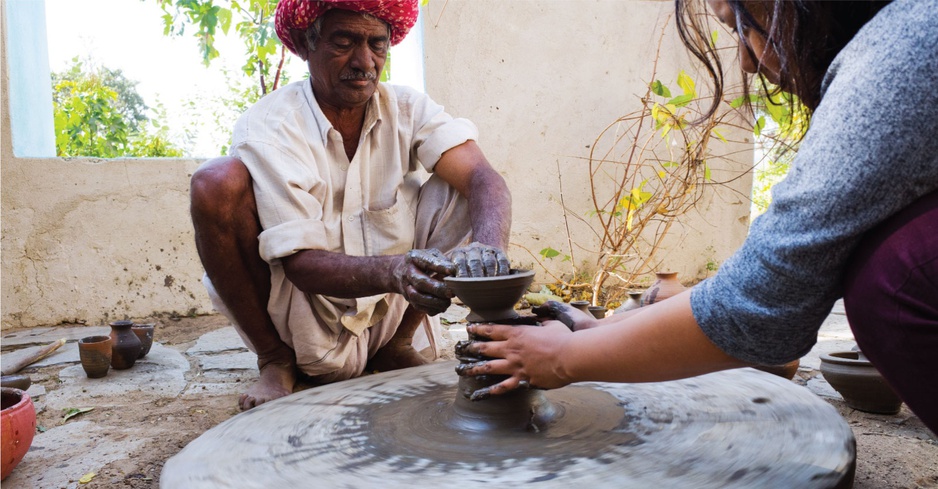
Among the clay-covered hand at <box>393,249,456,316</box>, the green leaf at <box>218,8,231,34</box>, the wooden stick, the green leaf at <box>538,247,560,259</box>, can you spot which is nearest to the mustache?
the clay-covered hand at <box>393,249,456,316</box>

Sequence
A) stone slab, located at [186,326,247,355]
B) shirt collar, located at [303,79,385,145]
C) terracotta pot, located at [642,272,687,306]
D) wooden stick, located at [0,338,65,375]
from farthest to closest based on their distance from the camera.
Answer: stone slab, located at [186,326,247,355] → wooden stick, located at [0,338,65,375] → terracotta pot, located at [642,272,687,306] → shirt collar, located at [303,79,385,145]

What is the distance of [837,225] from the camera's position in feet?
3.23

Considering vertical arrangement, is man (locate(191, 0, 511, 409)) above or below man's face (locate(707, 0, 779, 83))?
below

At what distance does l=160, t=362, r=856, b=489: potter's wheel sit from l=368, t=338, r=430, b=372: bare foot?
29.6 inches

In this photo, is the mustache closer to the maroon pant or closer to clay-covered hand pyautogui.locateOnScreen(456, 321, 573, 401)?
clay-covered hand pyautogui.locateOnScreen(456, 321, 573, 401)

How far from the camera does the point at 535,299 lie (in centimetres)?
427

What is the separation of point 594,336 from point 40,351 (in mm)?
2991

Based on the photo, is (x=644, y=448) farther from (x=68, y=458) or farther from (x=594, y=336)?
(x=68, y=458)

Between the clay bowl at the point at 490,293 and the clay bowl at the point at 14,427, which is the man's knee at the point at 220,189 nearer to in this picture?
the clay bowl at the point at 14,427

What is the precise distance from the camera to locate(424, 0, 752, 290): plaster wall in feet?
14.3

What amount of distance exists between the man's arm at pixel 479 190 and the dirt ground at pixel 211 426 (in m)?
1.12

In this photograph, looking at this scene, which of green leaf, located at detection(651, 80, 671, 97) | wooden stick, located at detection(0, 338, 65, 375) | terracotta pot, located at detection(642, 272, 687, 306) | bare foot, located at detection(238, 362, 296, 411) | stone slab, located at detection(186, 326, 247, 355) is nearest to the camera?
bare foot, located at detection(238, 362, 296, 411)

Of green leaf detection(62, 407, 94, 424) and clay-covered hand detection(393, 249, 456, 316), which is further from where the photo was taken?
green leaf detection(62, 407, 94, 424)

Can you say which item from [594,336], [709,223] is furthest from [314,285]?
[709,223]
